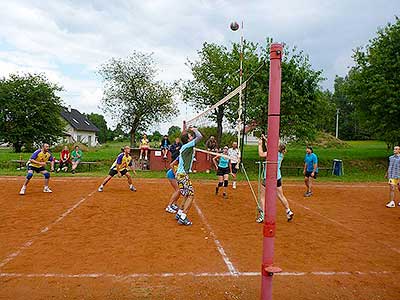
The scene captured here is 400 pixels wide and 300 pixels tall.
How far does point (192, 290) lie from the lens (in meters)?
4.56

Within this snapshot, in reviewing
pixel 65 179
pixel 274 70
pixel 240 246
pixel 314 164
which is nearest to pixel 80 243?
pixel 240 246

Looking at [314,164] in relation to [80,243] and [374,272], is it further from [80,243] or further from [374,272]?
[80,243]

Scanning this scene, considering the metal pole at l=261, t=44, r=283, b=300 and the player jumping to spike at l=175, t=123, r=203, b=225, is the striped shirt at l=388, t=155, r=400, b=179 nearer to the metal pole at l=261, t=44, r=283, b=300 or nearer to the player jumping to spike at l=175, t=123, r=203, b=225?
the player jumping to spike at l=175, t=123, r=203, b=225

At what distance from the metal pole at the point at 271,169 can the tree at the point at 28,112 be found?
3762cm

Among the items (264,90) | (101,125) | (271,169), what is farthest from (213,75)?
(101,125)

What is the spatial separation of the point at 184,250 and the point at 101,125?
314 feet

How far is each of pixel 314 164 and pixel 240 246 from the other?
6.95 meters

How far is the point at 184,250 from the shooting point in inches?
245

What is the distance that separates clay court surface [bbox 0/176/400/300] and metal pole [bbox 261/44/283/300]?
0.86 m

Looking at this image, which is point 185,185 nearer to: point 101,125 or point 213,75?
point 213,75

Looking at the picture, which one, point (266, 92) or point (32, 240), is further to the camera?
point (266, 92)

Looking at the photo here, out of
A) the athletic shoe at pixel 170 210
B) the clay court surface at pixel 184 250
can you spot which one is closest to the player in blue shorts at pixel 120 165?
the clay court surface at pixel 184 250

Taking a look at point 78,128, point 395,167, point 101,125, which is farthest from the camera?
point 101,125

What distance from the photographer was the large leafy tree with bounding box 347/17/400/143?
72.3 ft
